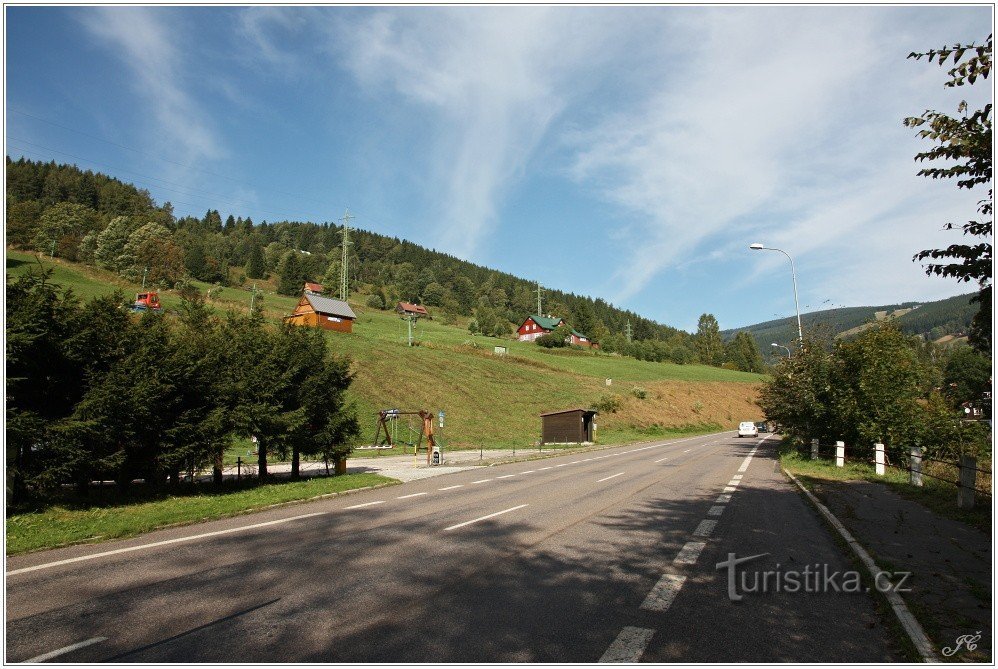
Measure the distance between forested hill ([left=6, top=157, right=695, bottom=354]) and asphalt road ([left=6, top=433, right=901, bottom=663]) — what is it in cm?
9162

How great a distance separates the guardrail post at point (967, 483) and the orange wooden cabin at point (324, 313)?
63.9m

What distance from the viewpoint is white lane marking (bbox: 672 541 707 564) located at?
7.63 metres

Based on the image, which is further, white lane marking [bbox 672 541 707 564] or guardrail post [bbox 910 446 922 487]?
guardrail post [bbox 910 446 922 487]

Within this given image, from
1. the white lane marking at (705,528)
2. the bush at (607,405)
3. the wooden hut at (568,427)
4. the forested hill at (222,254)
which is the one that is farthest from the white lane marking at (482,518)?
the forested hill at (222,254)

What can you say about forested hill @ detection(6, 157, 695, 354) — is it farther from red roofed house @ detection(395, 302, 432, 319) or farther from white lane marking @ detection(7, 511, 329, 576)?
white lane marking @ detection(7, 511, 329, 576)

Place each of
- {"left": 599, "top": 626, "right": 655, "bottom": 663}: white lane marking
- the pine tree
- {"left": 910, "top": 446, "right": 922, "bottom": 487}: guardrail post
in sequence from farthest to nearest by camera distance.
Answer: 1. the pine tree
2. {"left": 910, "top": 446, "right": 922, "bottom": 487}: guardrail post
3. {"left": 599, "top": 626, "right": 655, "bottom": 663}: white lane marking

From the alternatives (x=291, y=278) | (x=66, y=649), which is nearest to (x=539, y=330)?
(x=291, y=278)

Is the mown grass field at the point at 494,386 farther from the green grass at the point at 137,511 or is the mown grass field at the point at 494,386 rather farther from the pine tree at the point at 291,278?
the pine tree at the point at 291,278

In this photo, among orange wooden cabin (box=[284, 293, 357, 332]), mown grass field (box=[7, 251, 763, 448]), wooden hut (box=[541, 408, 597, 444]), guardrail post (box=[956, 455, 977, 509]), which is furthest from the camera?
orange wooden cabin (box=[284, 293, 357, 332])

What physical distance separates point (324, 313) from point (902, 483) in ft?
209

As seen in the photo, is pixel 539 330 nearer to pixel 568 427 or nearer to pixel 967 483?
pixel 568 427

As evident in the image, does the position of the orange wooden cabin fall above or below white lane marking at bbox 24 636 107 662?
above

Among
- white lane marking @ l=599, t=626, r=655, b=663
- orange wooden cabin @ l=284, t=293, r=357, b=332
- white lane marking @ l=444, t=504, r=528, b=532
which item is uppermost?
orange wooden cabin @ l=284, t=293, r=357, b=332

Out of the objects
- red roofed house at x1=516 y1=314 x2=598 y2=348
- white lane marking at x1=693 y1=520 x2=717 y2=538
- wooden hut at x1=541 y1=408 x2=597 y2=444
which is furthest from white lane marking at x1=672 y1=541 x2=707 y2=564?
red roofed house at x1=516 y1=314 x2=598 y2=348
